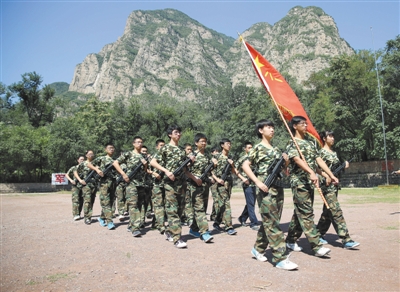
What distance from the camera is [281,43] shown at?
140 meters

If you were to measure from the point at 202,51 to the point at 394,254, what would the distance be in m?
171

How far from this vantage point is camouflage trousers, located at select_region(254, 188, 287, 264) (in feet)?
14.3

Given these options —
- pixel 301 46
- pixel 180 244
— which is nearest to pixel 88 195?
pixel 180 244

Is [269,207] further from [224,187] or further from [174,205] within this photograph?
[224,187]

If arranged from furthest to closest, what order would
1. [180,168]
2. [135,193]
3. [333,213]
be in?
[135,193], [180,168], [333,213]

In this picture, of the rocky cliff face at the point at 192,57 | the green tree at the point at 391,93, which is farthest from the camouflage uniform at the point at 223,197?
the rocky cliff face at the point at 192,57

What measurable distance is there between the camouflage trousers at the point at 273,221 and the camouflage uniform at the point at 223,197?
7.33ft

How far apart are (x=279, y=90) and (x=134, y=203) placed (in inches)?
168

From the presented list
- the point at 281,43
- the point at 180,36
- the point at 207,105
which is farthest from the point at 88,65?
the point at 207,105

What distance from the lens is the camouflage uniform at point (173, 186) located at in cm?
583

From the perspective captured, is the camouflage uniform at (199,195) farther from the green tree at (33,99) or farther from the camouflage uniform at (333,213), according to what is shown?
the green tree at (33,99)

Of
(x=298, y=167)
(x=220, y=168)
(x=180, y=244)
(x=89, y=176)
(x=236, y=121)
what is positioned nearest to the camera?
(x=298, y=167)

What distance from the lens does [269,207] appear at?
14.8 feet

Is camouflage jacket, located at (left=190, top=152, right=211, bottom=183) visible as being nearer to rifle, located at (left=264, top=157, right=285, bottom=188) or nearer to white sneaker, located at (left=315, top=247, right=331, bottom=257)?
rifle, located at (left=264, top=157, right=285, bottom=188)
